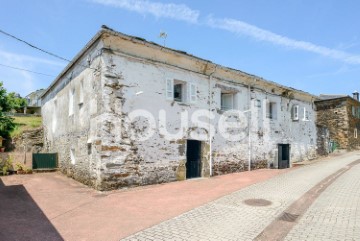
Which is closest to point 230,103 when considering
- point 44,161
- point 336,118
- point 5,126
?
point 44,161

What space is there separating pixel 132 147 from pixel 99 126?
1.51 metres

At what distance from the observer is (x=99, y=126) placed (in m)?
10.8

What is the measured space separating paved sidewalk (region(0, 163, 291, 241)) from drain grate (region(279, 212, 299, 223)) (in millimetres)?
2410

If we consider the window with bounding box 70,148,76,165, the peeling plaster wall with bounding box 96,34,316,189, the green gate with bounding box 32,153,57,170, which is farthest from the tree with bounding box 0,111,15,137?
the peeling plaster wall with bounding box 96,34,316,189

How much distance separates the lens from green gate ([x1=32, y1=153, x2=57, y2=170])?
1580 centimetres

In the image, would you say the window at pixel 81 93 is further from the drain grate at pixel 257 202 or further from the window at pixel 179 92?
the drain grate at pixel 257 202

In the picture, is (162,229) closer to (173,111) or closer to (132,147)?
(132,147)

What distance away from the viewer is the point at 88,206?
850 centimetres

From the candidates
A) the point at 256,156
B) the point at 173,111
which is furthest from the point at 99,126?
the point at 256,156

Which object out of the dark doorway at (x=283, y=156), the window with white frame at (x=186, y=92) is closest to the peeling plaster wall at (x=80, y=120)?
the window with white frame at (x=186, y=92)

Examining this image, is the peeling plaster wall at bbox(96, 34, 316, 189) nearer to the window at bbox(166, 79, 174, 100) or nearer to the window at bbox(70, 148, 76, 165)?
the window at bbox(166, 79, 174, 100)

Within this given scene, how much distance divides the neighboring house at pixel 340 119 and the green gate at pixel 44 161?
2458 centimetres

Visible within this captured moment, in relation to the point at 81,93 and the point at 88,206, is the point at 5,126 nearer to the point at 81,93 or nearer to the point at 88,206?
the point at 81,93

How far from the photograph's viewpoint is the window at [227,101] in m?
16.3
